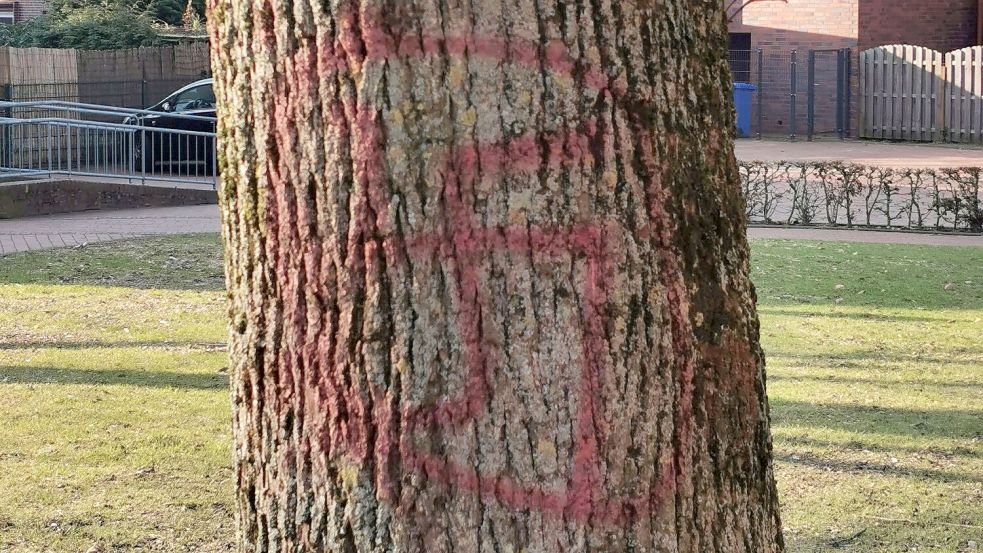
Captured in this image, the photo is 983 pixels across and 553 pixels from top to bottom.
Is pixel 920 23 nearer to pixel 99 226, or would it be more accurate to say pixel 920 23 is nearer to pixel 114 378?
pixel 99 226

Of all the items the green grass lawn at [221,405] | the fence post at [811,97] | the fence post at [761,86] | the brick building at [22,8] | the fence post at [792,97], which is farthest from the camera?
the brick building at [22,8]

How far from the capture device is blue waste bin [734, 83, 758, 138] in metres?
27.2

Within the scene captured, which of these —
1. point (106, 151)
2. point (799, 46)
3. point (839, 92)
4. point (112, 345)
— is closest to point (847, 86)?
point (839, 92)

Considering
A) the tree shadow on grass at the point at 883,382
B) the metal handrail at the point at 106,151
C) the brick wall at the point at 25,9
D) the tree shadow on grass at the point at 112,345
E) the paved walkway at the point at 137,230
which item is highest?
the brick wall at the point at 25,9

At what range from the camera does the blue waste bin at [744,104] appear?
2725 centimetres

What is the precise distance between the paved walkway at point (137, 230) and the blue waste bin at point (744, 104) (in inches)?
543

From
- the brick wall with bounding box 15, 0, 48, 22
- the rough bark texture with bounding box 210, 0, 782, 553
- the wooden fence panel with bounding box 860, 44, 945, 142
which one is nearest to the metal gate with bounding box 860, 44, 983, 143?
the wooden fence panel with bounding box 860, 44, 945, 142

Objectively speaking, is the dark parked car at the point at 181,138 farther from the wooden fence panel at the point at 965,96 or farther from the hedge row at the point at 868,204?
the wooden fence panel at the point at 965,96

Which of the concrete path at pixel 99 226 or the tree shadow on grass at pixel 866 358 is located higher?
the concrete path at pixel 99 226

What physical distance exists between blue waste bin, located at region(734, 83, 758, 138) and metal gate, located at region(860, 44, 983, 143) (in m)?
2.31

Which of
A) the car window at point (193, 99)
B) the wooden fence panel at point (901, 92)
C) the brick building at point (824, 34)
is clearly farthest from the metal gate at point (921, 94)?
the car window at point (193, 99)

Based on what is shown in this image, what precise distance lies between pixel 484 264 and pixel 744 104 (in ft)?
86.4

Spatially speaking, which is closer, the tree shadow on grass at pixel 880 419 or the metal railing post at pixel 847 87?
the tree shadow on grass at pixel 880 419

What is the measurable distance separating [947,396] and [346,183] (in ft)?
18.5
